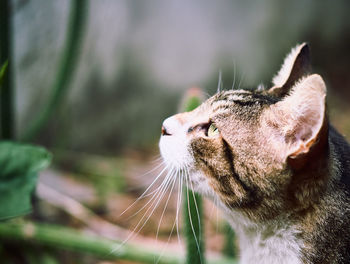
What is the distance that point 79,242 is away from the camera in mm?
1486

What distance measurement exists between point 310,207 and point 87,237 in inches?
33.4

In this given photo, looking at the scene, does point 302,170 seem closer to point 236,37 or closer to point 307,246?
point 307,246

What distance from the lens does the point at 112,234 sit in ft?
6.00

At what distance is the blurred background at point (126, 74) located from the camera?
210 centimetres

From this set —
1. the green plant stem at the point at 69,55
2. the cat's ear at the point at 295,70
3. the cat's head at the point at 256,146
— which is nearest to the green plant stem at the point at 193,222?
the cat's head at the point at 256,146

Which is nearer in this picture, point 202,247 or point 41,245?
point 202,247

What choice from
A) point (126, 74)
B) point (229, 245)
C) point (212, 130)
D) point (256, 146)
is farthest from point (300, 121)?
point (126, 74)

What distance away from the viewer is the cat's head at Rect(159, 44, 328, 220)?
34.5 inches

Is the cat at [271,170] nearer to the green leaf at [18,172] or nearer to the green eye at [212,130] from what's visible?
the green eye at [212,130]

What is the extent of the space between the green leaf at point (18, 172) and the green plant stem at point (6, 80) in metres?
0.29

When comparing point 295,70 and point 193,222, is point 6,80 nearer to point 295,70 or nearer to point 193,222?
point 193,222

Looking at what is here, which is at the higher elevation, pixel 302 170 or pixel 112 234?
pixel 302 170

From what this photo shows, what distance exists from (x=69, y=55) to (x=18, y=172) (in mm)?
541

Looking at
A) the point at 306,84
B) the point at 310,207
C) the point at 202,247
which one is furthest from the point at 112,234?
the point at 306,84
